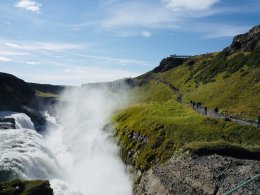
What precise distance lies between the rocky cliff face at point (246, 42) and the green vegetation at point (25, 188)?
8386 cm

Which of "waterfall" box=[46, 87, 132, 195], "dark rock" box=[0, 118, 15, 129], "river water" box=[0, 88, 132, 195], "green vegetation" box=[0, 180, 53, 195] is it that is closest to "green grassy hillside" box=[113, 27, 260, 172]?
"waterfall" box=[46, 87, 132, 195]

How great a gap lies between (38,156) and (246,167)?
123 ft

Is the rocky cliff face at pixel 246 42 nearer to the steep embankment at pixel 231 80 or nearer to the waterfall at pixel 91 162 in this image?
the steep embankment at pixel 231 80

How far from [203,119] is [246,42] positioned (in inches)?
2476

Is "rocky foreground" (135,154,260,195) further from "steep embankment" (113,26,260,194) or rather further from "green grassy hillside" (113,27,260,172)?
"green grassy hillside" (113,27,260,172)

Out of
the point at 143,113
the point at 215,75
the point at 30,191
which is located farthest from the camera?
the point at 215,75

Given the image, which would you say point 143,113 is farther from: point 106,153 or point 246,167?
point 246,167

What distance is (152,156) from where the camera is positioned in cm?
5975

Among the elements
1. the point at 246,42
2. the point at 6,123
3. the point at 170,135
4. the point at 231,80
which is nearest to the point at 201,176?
the point at 170,135

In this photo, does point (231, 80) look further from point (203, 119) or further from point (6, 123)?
point (6, 123)

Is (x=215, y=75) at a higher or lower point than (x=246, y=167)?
higher

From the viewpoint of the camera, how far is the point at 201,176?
3944 centimetres

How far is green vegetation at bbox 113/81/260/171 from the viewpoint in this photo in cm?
5319

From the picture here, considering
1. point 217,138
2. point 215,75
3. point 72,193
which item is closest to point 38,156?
point 72,193
